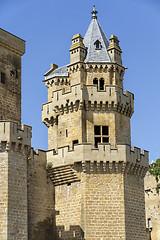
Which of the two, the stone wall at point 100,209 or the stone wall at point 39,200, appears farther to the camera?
the stone wall at point 39,200

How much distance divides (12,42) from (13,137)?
7.98m

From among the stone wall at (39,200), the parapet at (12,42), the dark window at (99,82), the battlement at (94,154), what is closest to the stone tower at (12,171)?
the parapet at (12,42)

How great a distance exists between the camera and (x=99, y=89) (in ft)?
122

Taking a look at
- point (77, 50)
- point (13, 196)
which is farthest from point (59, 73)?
point (13, 196)

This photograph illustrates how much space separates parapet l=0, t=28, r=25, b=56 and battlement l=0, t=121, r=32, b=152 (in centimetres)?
654

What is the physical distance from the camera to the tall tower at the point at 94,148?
33156 mm

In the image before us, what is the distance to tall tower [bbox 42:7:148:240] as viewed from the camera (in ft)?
109

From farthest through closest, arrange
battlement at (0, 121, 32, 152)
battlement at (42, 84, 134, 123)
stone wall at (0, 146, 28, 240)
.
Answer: battlement at (42, 84, 134, 123) → battlement at (0, 121, 32, 152) → stone wall at (0, 146, 28, 240)

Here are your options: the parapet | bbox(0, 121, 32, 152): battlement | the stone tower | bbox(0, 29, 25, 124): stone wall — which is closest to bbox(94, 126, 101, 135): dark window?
bbox(0, 29, 25, 124): stone wall

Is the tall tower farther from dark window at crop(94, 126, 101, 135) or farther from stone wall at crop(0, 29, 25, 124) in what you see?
stone wall at crop(0, 29, 25, 124)

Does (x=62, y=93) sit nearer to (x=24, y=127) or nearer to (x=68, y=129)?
(x=68, y=129)

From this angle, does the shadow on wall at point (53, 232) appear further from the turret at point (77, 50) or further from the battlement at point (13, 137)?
the turret at point (77, 50)

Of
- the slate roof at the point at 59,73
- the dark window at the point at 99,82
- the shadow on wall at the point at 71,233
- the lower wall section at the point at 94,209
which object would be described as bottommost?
the shadow on wall at the point at 71,233

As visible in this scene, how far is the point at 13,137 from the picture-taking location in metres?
30.3
